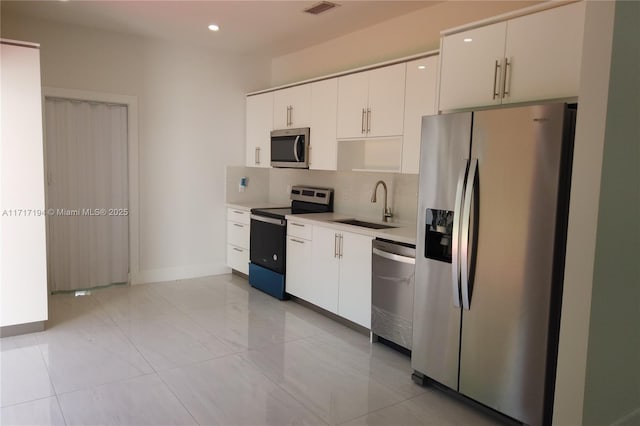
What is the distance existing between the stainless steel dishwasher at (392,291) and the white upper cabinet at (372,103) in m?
0.97

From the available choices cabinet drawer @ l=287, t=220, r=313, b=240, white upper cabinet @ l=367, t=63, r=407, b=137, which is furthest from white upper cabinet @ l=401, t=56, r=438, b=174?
cabinet drawer @ l=287, t=220, r=313, b=240

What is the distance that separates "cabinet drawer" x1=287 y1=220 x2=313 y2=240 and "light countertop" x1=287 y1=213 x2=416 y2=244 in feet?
0.12

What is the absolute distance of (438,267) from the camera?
2770 millimetres

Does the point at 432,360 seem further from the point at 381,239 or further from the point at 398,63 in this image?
the point at 398,63

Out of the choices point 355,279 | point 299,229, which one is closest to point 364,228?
point 355,279

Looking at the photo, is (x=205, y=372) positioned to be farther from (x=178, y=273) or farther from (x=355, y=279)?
(x=178, y=273)

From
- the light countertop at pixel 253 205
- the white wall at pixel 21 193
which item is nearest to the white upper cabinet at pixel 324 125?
the light countertop at pixel 253 205

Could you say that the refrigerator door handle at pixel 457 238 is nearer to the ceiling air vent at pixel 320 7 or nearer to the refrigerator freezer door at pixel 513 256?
the refrigerator freezer door at pixel 513 256

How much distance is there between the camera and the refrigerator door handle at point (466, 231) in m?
2.52

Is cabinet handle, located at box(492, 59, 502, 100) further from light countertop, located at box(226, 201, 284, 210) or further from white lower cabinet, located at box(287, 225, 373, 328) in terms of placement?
light countertop, located at box(226, 201, 284, 210)

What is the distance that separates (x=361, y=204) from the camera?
4.60 metres

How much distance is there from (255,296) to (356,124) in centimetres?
209

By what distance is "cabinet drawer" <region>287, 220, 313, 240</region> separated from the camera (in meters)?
4.32

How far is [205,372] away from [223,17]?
10.1ft
